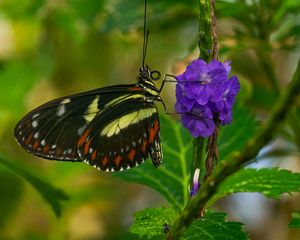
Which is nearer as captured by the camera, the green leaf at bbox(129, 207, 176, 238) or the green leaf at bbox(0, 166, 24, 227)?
the green leaf at bbox(129, 207, 176, 238)

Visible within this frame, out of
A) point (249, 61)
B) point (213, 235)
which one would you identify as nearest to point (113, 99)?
point (213, 235)

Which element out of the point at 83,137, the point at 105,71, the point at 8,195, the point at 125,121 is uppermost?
the point at 105,71

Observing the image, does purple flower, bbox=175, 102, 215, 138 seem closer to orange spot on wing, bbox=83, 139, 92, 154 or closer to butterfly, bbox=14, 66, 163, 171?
butterfly, bbox=14, 66, 163, 171

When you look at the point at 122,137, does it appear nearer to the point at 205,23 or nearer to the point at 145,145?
the point at 145,145

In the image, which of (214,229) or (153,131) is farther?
(153,131)

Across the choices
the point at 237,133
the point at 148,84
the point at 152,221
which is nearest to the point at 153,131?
the point at 148,84

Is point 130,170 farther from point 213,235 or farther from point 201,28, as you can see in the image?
point 201,28

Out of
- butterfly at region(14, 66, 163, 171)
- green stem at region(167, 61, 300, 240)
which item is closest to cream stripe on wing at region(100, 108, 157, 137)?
butterfly at region(14, 66, 163, 171)
